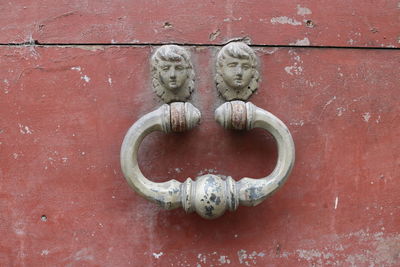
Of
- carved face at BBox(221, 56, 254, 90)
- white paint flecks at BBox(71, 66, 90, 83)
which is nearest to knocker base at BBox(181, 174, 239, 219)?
carved face at BBox(221, 56, 254, 90)

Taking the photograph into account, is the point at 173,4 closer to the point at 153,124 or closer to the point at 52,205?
the point at 153,124

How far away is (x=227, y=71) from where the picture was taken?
35.5 inches

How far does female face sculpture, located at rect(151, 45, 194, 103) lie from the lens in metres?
0.88

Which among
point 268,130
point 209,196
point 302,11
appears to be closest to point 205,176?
point 209,196

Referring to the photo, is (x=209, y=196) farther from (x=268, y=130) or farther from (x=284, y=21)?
(x=284, y=21)

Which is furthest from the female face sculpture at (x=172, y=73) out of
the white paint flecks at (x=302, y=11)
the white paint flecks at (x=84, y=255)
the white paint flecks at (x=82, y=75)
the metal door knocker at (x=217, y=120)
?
the white paint flecks at (x=84, y=255)

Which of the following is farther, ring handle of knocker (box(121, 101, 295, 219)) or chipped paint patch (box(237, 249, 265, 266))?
chipped paint patch (box(237, 249, 265, 266))

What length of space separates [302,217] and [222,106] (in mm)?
303

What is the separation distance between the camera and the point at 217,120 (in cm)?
90

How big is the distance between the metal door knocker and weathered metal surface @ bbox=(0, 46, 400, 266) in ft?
0.12

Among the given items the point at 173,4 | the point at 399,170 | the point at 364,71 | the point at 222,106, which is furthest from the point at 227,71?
the point at 399,170

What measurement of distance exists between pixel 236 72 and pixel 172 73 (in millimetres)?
130

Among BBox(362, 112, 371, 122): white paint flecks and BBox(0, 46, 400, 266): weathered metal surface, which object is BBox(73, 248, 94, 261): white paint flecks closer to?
BBox(0, 46, 400, 266): weathered metal surface

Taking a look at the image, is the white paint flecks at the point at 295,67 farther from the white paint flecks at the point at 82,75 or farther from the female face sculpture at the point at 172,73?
the white paint flecks at the point at 82,75
